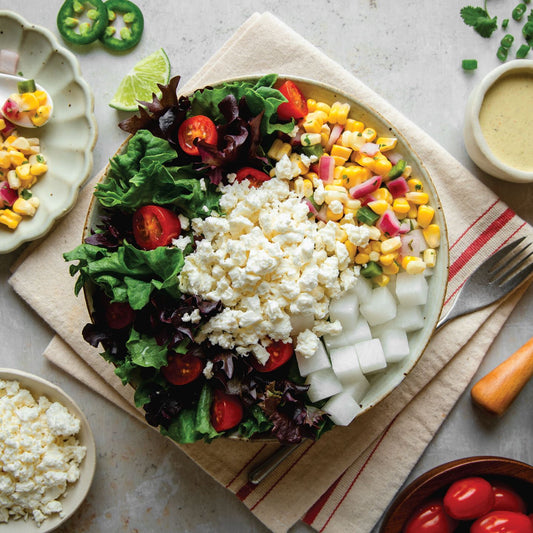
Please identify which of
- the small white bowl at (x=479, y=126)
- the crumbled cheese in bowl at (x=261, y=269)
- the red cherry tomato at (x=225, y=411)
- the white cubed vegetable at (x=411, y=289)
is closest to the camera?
the crumbled cheese in bowl at (x=261, y=269)

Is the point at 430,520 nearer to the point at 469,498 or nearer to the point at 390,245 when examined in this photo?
the point at 469,498

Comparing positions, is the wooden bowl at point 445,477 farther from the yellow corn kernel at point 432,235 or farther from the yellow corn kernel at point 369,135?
the yellow corn kernel at point 369,135

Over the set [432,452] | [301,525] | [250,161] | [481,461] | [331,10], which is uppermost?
[331,10]

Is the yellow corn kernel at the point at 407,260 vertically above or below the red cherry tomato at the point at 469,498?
above

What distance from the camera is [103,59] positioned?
3412 mm

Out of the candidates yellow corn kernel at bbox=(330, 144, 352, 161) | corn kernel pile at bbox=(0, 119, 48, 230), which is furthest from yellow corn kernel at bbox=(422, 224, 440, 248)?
corn kernel pile at bbox=(0, 119, 48, 230)

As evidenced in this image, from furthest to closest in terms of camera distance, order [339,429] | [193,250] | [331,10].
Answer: [331,10], [339,429], [193,250]

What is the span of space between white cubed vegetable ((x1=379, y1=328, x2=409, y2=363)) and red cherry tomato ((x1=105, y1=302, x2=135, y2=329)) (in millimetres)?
1215

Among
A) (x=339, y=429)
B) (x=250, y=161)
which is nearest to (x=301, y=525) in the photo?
(x=339, y=429)

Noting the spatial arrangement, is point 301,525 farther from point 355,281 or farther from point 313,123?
point 313,123

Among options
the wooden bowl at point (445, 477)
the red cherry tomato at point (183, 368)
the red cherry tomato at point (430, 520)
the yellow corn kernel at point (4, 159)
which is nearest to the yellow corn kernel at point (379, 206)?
the red cherry tomato at point (183, 368)

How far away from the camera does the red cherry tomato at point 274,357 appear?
2660 mm

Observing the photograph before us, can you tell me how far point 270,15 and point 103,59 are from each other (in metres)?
1.01

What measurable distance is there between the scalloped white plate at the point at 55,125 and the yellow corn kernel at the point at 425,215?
1.78m
